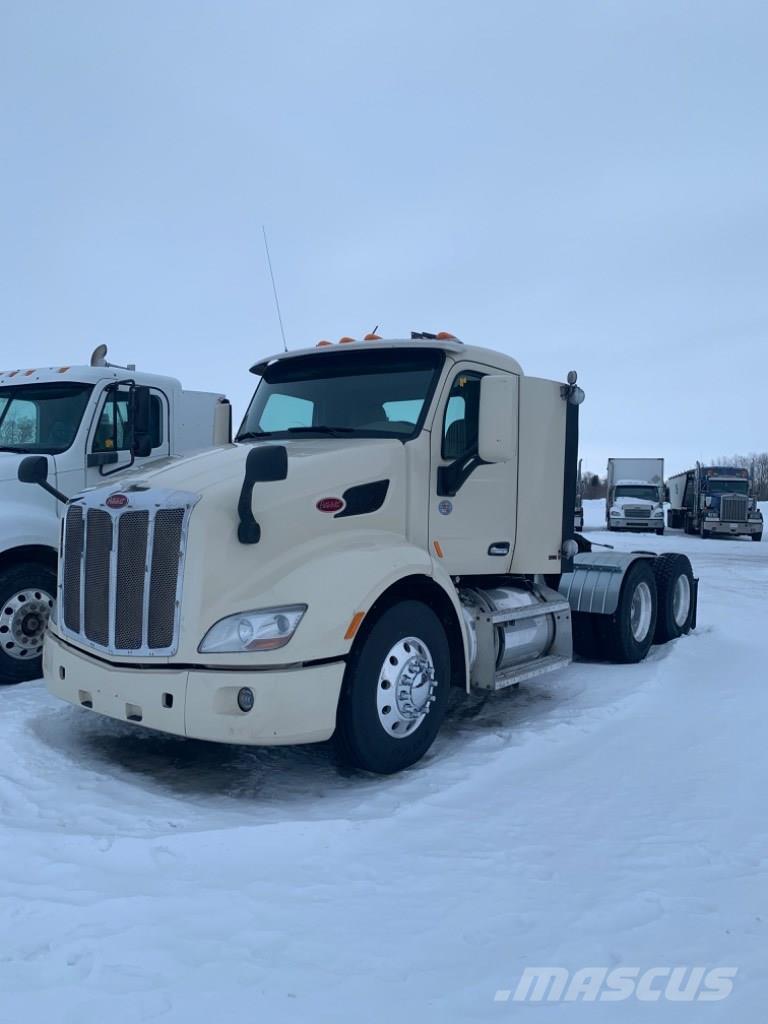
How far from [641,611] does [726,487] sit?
25.7 metres

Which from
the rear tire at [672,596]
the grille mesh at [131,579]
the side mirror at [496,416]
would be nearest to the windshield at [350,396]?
the side mirror at [496,416]

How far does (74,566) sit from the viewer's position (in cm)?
500

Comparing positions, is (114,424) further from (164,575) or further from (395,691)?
(395,691)

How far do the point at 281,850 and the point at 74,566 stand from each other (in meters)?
2.22

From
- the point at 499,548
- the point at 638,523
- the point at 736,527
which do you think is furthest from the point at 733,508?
the point at 499,548

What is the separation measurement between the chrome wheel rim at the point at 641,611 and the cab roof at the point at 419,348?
10.7 ft

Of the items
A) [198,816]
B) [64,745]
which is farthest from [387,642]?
[64,745]

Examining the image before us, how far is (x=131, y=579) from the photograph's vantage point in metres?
4.57

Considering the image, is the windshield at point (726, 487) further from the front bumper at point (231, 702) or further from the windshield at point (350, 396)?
the front bumper at point (231, 702)

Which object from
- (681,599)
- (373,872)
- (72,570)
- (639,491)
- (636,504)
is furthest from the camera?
(639,491)

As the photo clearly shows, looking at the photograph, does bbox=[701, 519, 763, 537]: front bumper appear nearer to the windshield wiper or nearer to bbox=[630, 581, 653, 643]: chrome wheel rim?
bbox=[630, 581, 653, 643]: chrome wheel rim

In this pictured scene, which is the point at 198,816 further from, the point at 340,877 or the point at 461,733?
the point at 461,733

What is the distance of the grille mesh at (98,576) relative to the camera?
4.71 meters

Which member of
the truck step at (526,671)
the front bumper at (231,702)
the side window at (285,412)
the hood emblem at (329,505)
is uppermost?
the side window at (285,412)
